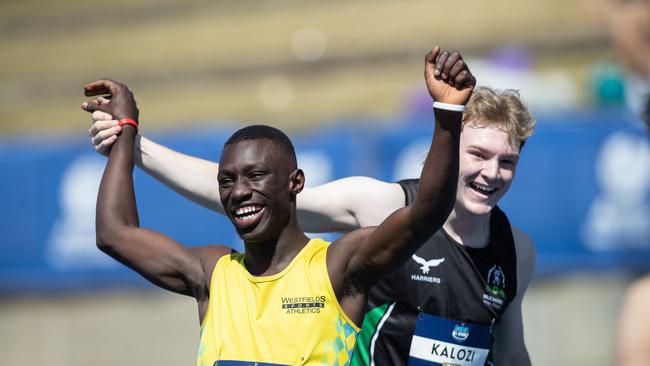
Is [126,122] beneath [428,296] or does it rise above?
above

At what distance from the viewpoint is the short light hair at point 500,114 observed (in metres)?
4.01

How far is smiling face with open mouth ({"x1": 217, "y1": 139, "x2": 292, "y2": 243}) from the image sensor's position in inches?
137

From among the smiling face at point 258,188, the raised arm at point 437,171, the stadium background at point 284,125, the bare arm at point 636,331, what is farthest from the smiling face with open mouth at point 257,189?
the stadium background at point 284,125

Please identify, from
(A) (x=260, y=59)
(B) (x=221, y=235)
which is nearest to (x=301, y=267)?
(B) (x=221, y=235)

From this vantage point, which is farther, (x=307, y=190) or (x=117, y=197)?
(x=307, y=190)

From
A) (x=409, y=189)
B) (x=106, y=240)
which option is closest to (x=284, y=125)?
(x=409, y=189)

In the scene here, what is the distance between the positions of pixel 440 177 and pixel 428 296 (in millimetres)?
904

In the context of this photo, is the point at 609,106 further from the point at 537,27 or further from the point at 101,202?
the point at 101,202

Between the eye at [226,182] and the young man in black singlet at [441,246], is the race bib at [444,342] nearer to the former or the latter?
the young man in black singlet at [441,246]

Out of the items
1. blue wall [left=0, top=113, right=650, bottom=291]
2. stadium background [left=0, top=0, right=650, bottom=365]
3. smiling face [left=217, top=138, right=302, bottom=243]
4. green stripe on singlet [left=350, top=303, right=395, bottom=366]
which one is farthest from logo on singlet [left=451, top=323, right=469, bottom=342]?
stadium background [left=0, top=0, right=650, bottom=365]

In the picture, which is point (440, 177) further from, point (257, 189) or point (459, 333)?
point (459, 333)

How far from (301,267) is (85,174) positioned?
21.9ft

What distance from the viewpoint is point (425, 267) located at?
4016 mm

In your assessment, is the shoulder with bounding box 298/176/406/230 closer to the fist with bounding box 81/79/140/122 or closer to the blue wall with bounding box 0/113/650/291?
the fist with bounding box 81/79/140/122
